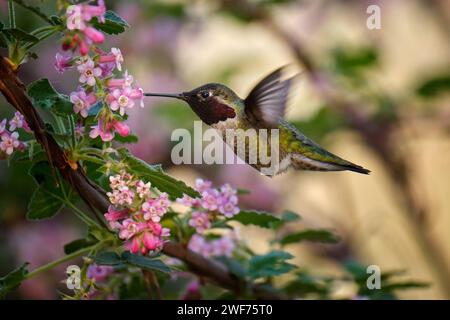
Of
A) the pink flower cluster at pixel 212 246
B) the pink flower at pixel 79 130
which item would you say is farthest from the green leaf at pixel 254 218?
the pink flower at pixel 79 130

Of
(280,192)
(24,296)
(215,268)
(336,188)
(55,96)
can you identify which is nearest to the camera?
(55,96)

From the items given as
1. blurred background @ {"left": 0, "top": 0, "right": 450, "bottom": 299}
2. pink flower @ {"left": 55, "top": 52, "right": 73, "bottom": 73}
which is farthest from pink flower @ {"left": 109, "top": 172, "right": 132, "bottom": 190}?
blurred background @ {"left": 0, "top": 0, "right": 450, "bottom": 299}

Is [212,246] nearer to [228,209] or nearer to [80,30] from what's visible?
[228,209]

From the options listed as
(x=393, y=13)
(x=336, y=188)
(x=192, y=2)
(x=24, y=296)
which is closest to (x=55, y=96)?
(x=24, y=296)

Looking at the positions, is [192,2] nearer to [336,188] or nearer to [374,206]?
[336,188]

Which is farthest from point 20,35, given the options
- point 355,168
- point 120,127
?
point 355,168

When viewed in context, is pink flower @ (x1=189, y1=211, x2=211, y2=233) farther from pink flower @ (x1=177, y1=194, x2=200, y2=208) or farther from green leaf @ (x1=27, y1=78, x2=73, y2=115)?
green leaf @ (x1=27, y1=78, x2=73, y2=115)
